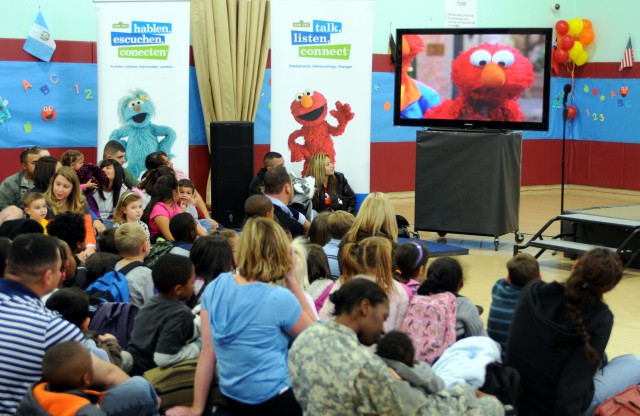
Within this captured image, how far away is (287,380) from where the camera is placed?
3.60 m

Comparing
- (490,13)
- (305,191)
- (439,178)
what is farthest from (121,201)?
(490,13)

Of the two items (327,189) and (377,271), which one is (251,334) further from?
(327,189)

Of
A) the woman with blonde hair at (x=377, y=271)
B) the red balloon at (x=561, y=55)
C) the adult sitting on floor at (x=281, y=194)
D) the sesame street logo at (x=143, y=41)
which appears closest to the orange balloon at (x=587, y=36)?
the red balloon at (x=561, y=55)

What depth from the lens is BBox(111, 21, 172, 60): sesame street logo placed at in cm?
870

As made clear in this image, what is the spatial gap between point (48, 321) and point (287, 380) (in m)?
0.96

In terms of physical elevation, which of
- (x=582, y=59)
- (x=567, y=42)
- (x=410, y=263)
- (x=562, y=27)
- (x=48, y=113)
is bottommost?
(x=410, y=263)

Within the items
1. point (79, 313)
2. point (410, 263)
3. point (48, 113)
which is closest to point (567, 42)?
point (48, 113)

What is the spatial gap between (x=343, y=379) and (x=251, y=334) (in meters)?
0.74

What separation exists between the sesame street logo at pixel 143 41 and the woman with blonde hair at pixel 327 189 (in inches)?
74.1

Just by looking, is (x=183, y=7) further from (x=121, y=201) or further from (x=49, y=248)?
(x=49, y=248)

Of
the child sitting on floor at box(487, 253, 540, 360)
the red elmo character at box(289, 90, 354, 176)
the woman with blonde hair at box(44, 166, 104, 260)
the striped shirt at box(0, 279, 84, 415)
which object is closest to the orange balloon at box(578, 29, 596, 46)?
the red elmo character at box(289, 90, 354, 176)

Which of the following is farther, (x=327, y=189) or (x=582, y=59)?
(x=582, y=59)

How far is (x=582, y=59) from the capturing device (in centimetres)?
1328

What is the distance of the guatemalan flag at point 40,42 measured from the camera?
30.0ft
